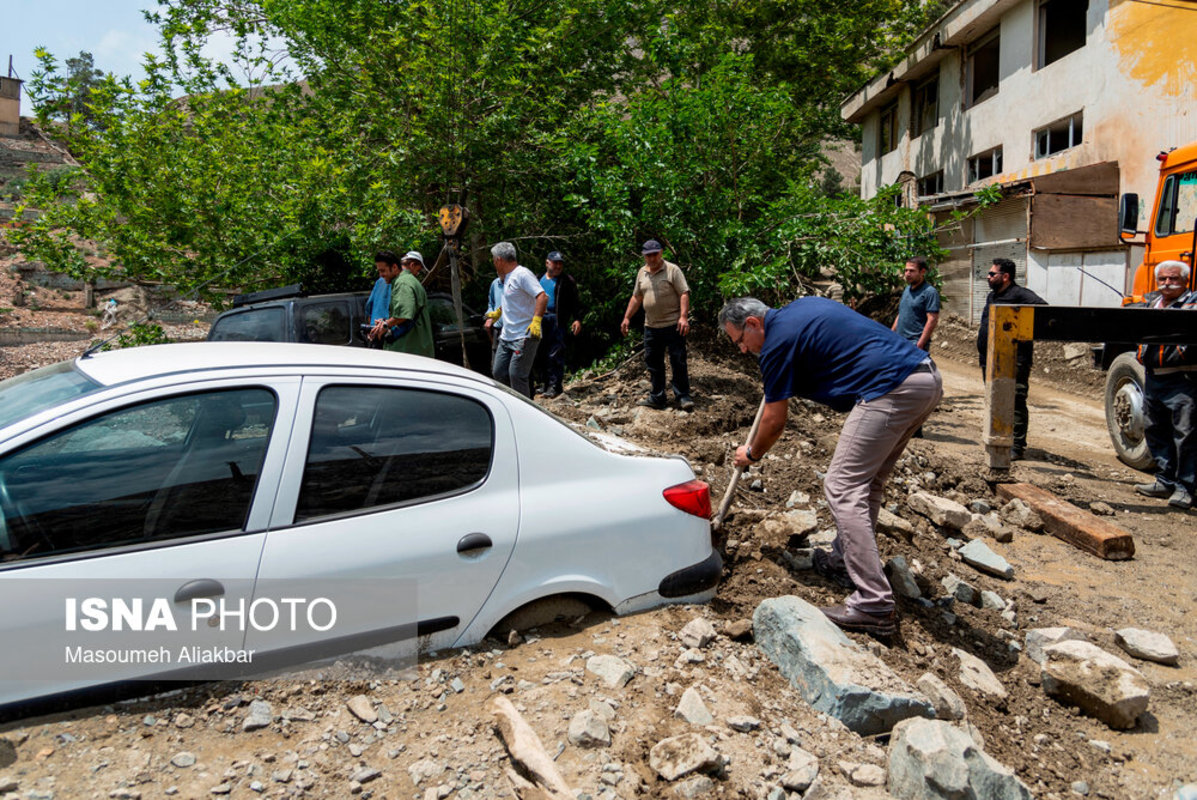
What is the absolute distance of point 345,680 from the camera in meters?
2.88

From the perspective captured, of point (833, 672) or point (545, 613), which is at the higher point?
point (545, 613)

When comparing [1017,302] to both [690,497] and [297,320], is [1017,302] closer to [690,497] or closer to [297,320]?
[690,497]

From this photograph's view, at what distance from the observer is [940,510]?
18.8 feet

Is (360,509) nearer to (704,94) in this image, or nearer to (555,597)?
(555,597)

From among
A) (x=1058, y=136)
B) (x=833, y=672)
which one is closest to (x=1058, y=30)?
(x=1058, y=136)

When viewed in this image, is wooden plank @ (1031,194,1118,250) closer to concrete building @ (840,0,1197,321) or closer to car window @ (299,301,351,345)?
concrete building @ (840,0,1197,321)

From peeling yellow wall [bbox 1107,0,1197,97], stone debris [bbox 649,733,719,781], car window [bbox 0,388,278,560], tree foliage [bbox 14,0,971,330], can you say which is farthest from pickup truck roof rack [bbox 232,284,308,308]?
peeling yellow wall [bbox 1107,0,1197,97]

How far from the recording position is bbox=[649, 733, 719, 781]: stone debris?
103 inches

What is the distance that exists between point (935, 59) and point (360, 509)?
2195 cm

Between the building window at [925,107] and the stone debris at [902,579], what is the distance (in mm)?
19585

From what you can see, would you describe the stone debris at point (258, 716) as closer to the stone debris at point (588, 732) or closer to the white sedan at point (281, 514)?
the white sedan at point (281, 514)

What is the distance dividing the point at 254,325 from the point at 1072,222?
43.5 ft

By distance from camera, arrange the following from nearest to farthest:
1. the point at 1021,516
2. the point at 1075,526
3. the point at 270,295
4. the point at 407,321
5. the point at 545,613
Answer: the point at 545,613
the point at 1075,526
the point at 1021,516
the point at 407,321
the point at 270,295

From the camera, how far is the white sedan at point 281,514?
2.47m
